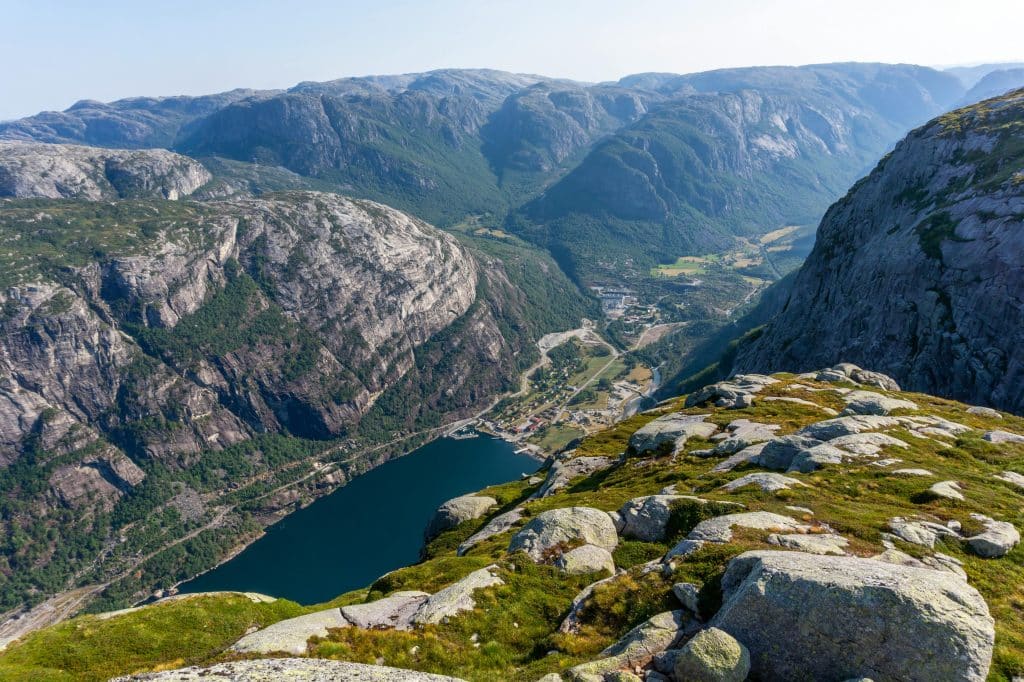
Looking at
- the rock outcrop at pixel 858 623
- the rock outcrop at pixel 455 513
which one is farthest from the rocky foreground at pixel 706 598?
the rock outcrop at pixel 455 513

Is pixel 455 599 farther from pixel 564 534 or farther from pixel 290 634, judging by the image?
pixel 564 534

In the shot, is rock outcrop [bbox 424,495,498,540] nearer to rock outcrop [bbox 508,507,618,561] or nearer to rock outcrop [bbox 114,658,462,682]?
rock outcrop [bbox 508,507,618,561]

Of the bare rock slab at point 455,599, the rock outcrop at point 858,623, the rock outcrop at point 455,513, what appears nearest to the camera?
the rock outcrop at point 858,623

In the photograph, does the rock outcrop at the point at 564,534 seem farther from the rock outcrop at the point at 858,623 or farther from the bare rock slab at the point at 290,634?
the rock outcrop at the point at 858,623

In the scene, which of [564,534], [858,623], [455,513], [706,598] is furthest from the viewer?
[455,513]

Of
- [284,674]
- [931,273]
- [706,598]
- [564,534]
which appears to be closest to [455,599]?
[564,534]
